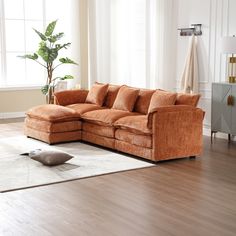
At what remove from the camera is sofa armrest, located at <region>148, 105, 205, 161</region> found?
5.34 m

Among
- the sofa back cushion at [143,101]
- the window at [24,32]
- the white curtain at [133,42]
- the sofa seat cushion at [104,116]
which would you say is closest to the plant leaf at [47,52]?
the window at [24,32]

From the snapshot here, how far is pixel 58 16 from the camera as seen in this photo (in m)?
9.52

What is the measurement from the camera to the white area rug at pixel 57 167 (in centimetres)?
470

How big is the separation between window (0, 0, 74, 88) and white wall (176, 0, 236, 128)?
112 inches

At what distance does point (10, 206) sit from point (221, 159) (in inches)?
109

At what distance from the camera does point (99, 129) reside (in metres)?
6.27

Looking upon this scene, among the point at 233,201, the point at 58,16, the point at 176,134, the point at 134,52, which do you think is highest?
the point at 58,16

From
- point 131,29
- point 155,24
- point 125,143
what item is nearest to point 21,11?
point 131,29

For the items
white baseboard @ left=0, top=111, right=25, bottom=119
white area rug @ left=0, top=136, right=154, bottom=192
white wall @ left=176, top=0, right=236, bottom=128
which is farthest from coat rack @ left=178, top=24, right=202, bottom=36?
white baseboard @ left=0, top=111, right=25, bottom=119

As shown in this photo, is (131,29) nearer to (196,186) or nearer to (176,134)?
(176,134)

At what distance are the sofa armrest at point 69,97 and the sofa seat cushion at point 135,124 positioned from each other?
168 centimetres

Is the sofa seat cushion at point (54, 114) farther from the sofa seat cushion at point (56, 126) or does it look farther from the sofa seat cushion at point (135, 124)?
the sofa seat cushion at point (135, 124)

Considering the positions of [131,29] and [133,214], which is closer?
[133,214]

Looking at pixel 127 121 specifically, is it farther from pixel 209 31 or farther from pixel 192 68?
pixel 209 31
